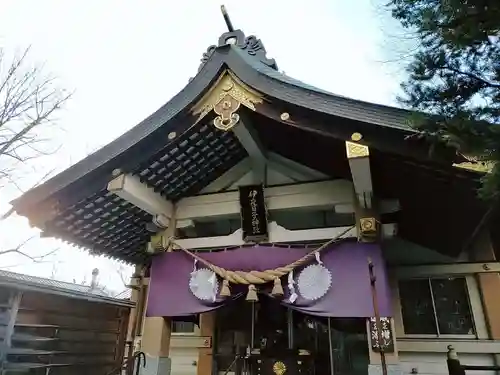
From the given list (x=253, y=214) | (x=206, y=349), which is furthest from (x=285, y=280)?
(x=206, y=349)

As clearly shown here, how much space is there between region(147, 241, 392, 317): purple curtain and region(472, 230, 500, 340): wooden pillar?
175 centimetres

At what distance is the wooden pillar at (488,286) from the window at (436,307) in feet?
0.76

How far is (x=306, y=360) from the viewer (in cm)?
536

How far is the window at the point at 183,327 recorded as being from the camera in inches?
264

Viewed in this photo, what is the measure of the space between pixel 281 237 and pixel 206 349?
241 centimetres

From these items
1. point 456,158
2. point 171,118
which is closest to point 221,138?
point 171,118

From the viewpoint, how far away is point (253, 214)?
18.0 ft

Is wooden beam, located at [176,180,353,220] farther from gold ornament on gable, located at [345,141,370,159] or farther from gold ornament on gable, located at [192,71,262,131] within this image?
gold ornament on gable, located at [192,71,262,131]

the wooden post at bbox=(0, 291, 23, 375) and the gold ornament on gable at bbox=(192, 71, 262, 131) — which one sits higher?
the gold ornament on gable at bbox=(192, 71, 262, 131)

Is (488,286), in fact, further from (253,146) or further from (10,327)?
(10,327)

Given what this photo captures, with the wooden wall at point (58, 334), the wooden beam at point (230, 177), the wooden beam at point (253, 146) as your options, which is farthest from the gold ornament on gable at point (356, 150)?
the wooden wall at point (58, 334)

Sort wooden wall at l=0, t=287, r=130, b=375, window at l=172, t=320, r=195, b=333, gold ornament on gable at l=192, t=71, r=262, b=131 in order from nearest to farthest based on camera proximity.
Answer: gold ornament on gable at l=192, t=71, r=262, b=131, wooden wall at l=0, t=287, r=130, b=375, window at l=172, t=320, r=195, b=333

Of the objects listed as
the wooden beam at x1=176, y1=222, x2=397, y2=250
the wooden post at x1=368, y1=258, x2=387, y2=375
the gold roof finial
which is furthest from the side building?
the gold roof finial

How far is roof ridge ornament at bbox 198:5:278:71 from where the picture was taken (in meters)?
5.66
